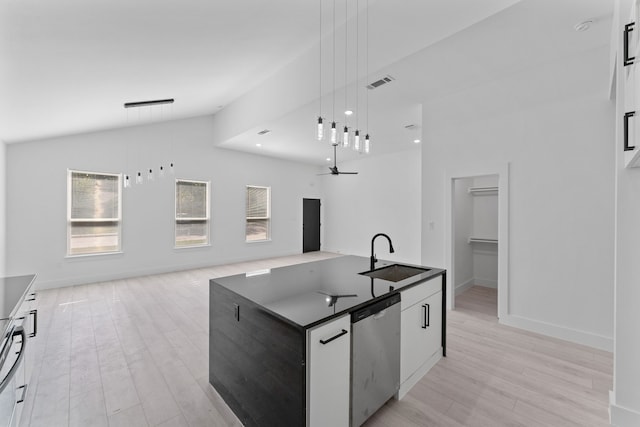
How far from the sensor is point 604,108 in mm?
2957

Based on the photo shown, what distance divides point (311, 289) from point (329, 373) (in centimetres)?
56

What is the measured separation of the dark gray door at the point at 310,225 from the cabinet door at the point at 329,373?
25.9 ft

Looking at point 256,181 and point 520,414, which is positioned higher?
point 256,181

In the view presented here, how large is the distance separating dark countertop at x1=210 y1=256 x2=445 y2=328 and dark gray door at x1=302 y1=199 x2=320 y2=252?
684 cm

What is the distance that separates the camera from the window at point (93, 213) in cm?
545

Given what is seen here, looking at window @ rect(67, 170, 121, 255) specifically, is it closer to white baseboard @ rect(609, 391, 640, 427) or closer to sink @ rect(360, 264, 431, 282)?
sink @ rect(360, 264, 431, 282)

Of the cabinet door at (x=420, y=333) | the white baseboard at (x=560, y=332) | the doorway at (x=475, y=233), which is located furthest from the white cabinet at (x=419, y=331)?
the doorway at (x=475, y=233)

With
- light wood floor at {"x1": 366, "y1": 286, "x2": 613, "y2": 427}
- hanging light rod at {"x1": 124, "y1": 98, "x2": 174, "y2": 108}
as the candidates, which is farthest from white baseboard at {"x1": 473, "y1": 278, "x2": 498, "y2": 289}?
hanging light rod at {"x1": 124, "y1": 98, "x2": 174, "y2": 108}

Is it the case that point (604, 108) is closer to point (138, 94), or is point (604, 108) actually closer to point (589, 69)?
point (589, 69)

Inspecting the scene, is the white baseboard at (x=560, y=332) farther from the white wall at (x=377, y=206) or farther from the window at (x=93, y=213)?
the window at (x=93, y=213)

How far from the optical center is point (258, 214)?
846cm

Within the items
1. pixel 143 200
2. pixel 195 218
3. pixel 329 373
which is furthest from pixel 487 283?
pixel 143 200

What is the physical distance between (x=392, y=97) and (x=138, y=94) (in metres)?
3.74


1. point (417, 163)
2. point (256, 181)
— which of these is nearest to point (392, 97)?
point (417, 163)
